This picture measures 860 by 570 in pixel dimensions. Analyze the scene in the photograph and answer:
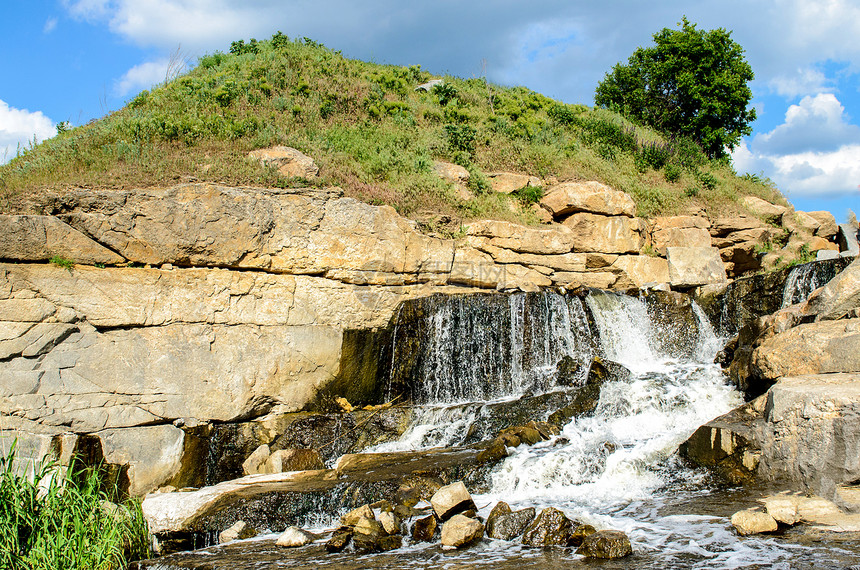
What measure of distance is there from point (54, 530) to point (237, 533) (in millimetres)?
2182

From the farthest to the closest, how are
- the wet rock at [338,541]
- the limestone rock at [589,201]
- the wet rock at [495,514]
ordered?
1. the limestone rock at [589,201]
2. the wet rock at [495,514]
3. the wet rock at [338,541]

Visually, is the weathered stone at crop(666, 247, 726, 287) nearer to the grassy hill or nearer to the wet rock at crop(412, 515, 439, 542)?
the grassy hill

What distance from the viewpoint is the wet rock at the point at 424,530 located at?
625cm

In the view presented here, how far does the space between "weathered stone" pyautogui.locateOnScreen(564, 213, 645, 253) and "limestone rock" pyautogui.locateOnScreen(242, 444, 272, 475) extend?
942 centimetres

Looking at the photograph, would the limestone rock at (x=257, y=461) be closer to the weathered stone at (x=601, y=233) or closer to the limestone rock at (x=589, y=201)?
the weathered stone at (x=601, y=233)

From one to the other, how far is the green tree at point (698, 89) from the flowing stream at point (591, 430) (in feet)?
44.4

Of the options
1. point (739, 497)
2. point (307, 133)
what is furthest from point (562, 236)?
point (739, 497)

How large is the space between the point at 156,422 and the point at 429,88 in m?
17.4

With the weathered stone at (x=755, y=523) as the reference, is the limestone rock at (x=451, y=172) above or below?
above

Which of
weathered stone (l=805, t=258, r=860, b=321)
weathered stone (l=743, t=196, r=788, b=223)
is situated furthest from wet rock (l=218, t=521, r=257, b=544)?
weathered stone (l=743, t=196, r=788, b=223)

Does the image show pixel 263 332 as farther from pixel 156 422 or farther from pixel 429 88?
pixel 429 88

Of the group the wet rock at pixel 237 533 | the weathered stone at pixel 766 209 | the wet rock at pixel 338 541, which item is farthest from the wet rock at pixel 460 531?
the weathered stone at pixel 766 209

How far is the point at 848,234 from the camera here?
16.2 meters

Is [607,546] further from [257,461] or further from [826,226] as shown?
[826,226]
